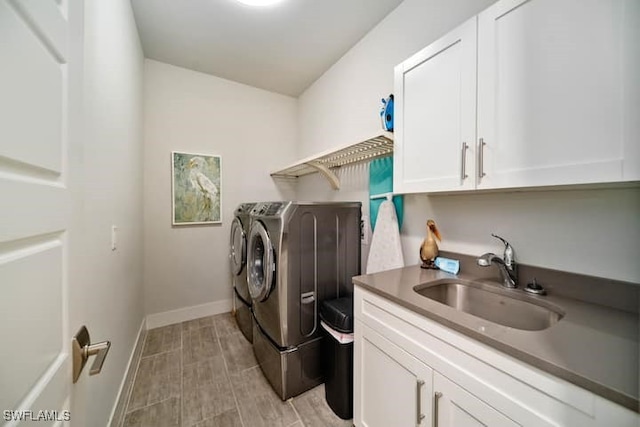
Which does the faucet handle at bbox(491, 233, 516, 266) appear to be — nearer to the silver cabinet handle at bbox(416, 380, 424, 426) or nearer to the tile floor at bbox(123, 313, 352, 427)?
the silver cabinet handle at bbox(416, 380, 424, 426)

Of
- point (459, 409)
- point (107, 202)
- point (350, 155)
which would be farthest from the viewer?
point (350, 155)

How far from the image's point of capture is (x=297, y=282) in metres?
1.62

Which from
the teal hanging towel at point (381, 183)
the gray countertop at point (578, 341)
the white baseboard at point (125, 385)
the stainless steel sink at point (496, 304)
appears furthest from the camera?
the teal hanging towel at point (381, 183)

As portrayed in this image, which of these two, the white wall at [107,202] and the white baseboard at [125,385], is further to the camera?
the white baseboard at [125,385]

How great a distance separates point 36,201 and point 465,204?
5.58 feet

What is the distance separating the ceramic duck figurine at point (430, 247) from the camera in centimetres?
149

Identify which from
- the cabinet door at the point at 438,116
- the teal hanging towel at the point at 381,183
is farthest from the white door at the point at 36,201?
the teal hanging towel at the point at 381,183

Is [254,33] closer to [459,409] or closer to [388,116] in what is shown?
[388,116]

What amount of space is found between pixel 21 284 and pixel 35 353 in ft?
0.45

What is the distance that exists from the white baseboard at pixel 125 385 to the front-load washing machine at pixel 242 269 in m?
0.87

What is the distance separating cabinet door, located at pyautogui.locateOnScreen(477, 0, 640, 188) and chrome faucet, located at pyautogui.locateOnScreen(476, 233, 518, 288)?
36 cm

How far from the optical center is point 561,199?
1.05m

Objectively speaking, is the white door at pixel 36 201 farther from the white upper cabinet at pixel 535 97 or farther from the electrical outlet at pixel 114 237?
the white upper cabinet at pixel 535 97

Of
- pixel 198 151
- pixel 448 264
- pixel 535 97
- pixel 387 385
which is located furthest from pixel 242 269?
pixel 535 97
